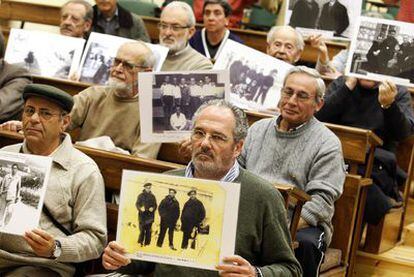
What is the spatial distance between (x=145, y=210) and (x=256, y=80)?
2392 mm

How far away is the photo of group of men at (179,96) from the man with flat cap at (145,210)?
4.18 ft

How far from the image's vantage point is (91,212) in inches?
138

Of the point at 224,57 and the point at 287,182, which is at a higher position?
the point at 224,57

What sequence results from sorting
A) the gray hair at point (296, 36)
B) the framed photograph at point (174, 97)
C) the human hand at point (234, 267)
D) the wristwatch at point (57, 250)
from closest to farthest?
the human hand at point (234, 267) → the wristwatch at point (57, 250) → the framed photograph at point (174, 97) → the gray hair at point (296, 36)

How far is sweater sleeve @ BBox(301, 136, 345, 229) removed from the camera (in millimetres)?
4113

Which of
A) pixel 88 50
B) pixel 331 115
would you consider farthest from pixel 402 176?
pixel 88 50

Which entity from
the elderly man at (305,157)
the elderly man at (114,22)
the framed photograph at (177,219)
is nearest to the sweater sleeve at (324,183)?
the elderly man at (305,157)

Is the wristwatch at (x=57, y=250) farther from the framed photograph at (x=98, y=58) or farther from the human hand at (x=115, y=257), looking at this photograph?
the framed photograph at (x=98, y=58)

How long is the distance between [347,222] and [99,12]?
325 centimetres

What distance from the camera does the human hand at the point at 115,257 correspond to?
2.92m

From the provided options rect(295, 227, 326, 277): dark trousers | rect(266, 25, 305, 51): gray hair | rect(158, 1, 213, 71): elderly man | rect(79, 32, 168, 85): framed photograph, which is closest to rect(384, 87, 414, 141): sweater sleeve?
Answer: rect(266, 25, 305, 51): gray hair

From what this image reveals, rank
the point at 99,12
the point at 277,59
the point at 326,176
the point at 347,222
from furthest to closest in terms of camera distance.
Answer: the point at 99,12, the point at 277,59, the point at 347,222, the point at 326,176

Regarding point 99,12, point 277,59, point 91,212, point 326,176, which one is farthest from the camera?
point 99,12

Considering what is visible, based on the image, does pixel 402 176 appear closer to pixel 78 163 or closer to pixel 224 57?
pixel 224 57
